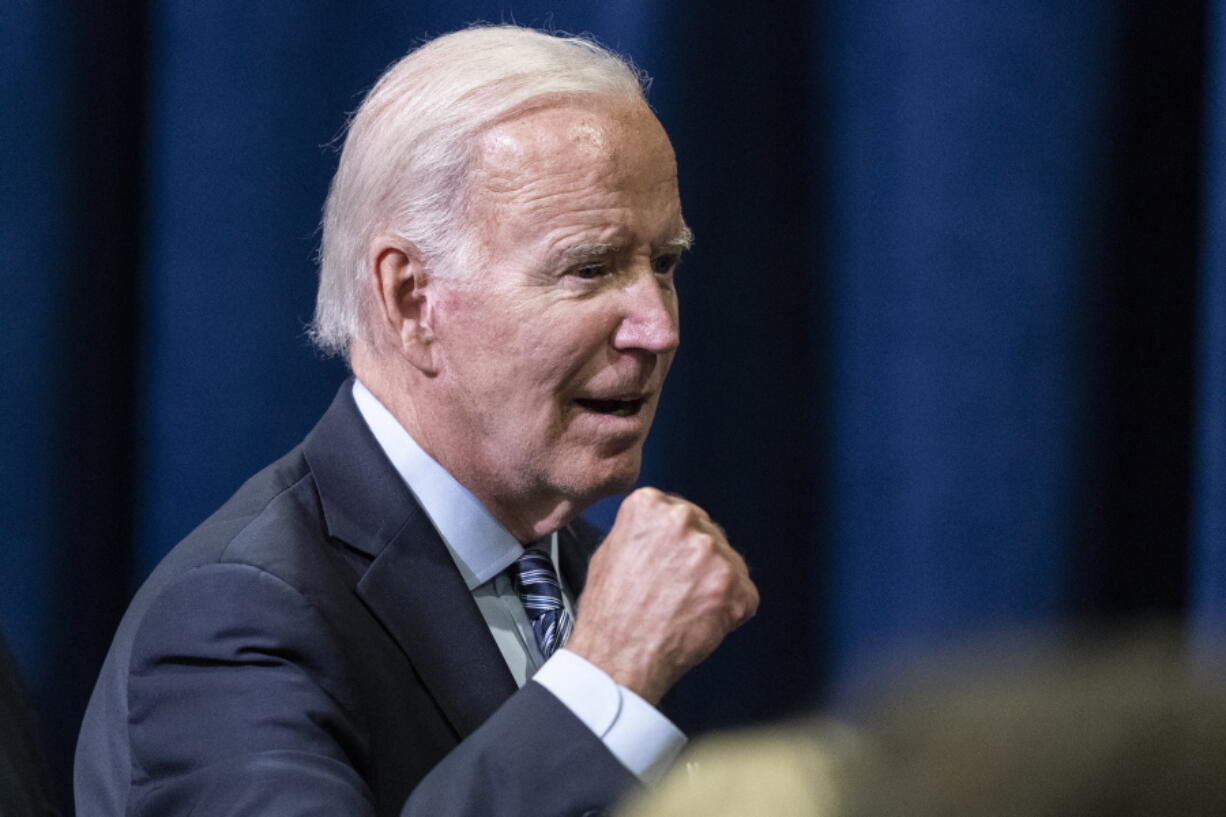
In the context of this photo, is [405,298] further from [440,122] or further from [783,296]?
[783,296]

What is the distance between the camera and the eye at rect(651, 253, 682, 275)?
1290 mm

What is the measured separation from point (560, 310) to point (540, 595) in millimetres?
233

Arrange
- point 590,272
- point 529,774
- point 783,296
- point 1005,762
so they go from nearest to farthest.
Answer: point 1005,762
point 529,774
point 590,272
point 783,296

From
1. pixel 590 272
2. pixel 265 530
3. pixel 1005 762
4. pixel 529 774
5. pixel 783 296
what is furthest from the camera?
pixel 783 296

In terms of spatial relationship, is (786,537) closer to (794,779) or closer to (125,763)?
(125,763)

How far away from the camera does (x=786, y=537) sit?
177 cm

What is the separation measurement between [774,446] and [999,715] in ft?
4.46

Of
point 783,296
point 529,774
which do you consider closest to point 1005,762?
point 529,774

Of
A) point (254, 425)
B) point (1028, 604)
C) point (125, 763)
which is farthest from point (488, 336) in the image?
point (1028, 604)

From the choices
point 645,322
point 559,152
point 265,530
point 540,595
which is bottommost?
point 540,595

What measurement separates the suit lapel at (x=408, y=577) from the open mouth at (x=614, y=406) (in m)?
0.15

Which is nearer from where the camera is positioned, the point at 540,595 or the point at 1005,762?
the point at 1005,762

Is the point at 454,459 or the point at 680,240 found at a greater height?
the point at 680,240

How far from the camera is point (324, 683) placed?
41.9 inches
